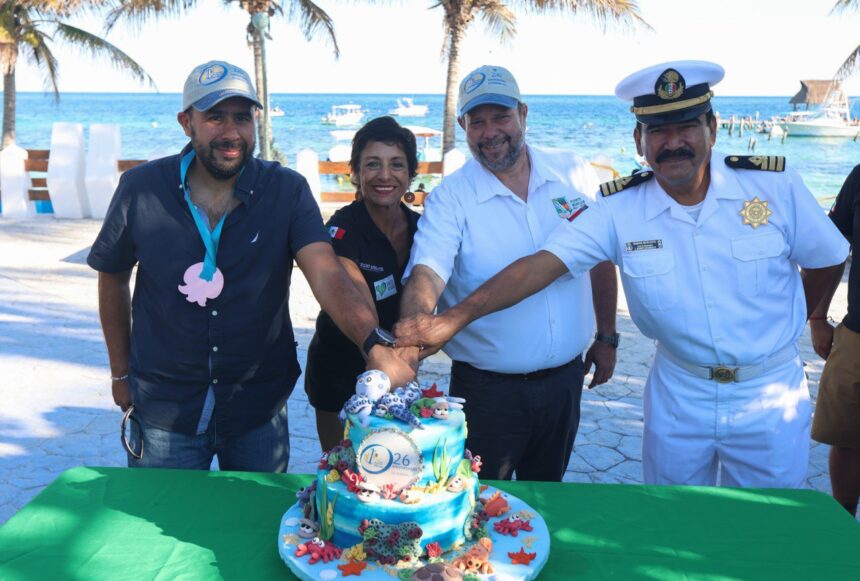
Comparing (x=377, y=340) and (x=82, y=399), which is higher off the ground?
(x=377, y=340)

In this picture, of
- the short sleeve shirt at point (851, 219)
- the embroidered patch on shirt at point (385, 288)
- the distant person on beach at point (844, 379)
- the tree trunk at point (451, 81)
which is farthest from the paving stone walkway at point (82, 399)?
the tree trunk at point (451, 81)

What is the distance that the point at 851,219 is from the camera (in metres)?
3.35

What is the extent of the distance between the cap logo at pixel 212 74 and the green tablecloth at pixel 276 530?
1277 millimetres

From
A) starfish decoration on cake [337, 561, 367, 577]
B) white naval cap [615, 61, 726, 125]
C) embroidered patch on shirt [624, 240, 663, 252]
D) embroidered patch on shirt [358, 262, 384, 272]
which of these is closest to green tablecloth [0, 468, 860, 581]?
starfish decoration on cake [337, 561, 367, 577]

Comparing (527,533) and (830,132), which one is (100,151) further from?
(830,132)

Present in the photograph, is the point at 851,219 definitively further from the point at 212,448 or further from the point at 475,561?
the point at 212,448

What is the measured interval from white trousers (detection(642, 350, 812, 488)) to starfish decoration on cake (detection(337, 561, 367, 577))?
1.34 m

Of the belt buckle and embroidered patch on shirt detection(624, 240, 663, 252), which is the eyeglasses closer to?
embroidered patch on shirt detection(624, 240, 663, 252)

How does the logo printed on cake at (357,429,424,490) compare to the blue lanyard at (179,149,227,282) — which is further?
the blue lanyard at (179,149,227,282)

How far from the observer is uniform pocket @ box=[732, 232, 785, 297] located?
258cm

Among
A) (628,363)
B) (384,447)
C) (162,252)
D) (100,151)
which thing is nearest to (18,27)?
(100,151)

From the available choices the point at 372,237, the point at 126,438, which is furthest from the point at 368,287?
the point at 126,438

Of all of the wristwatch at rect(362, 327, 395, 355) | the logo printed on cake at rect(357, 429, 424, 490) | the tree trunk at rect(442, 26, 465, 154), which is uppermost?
the tree trunk at rect(442, 26, 465, 154)

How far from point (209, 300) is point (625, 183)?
1527 millimetres
